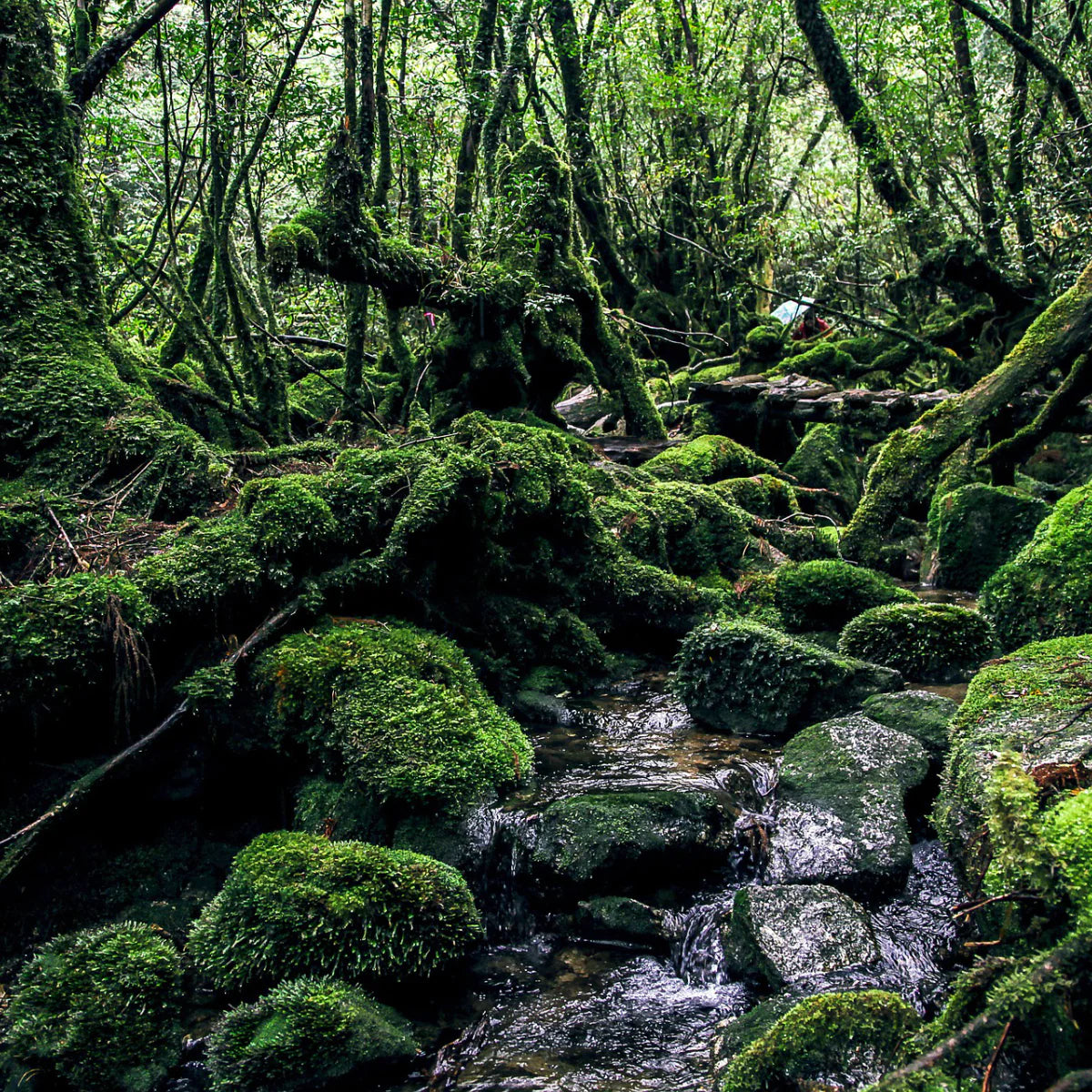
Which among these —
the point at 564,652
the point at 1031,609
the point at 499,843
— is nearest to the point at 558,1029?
the point at 499,843

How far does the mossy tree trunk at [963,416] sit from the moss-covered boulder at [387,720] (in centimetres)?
568

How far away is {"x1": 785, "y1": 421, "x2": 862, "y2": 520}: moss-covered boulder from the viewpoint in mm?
13352

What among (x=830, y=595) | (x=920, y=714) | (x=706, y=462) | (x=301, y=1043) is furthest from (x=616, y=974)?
(x=706, y=462)

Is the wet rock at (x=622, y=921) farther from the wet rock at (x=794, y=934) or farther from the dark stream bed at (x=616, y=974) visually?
the wet rock at (x=794, y=934)

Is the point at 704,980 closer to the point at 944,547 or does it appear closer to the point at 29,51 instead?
the point at 944,547

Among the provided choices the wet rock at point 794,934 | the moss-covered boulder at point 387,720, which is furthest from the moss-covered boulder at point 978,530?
the moss-covered boulder at point 387,720

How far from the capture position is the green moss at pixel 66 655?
14.0 feet

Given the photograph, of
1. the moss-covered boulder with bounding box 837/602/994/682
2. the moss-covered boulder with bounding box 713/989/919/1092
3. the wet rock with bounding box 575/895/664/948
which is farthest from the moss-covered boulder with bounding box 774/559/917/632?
the moss-covered boulder with bounding box 713/989/919/1092

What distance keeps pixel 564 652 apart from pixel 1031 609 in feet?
12.3

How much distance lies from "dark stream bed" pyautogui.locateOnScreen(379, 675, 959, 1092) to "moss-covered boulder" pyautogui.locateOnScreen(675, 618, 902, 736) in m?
0.86

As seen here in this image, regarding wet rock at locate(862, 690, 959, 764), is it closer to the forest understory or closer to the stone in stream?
the forest understory

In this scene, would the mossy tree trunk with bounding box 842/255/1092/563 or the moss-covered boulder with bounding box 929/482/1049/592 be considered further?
the moss-covered boulder with bounding box 929/482/1049/592

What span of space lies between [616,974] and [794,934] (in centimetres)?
88

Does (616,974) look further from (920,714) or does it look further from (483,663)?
(483,663)
